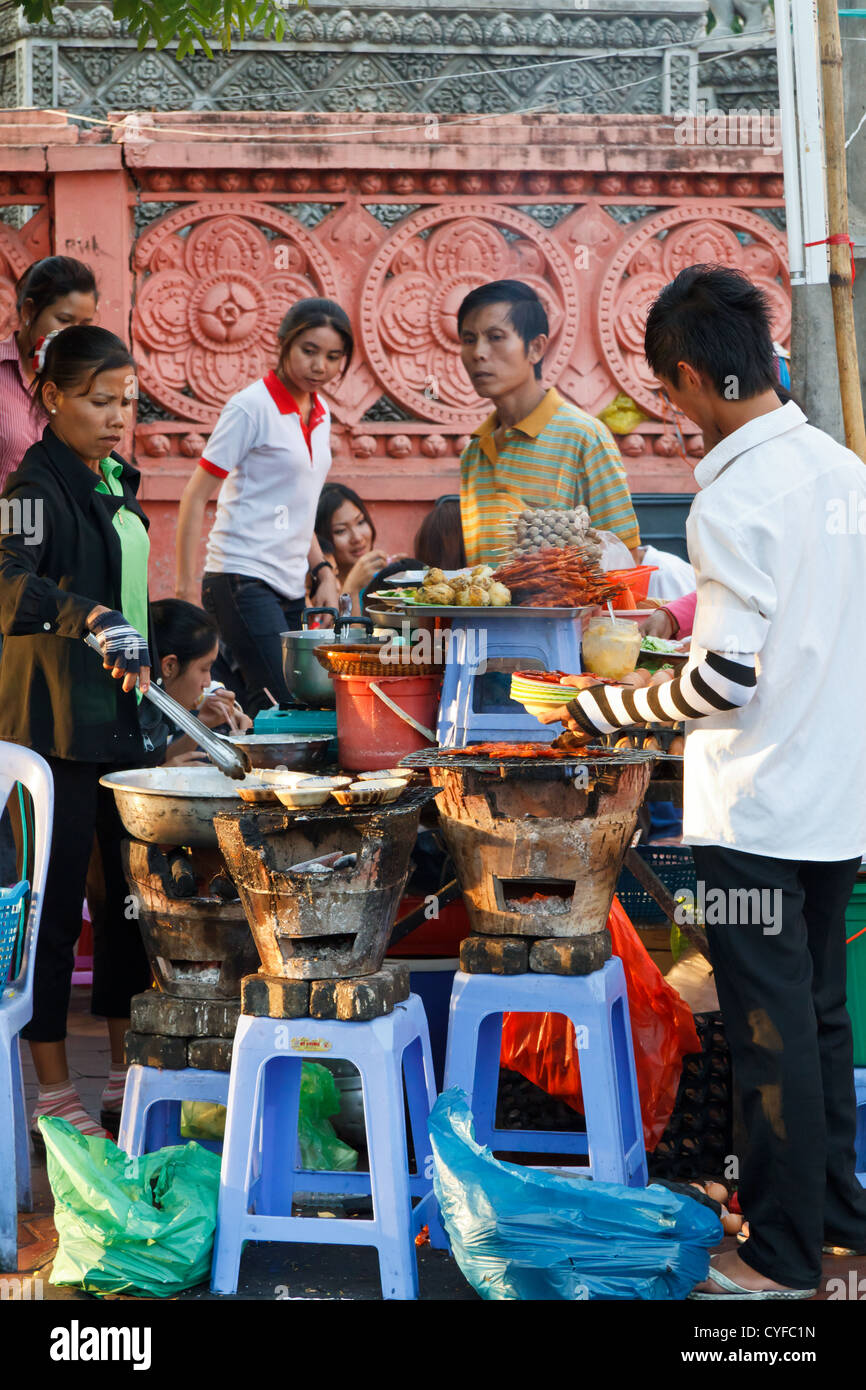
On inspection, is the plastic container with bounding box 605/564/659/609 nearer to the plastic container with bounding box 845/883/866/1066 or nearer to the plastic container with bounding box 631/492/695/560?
the plastic container with bounding box 845/883/866/1066

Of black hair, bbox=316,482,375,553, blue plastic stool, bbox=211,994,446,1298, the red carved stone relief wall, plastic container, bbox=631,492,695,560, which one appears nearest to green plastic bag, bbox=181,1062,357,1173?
blue plastic stool, bbox=211,994,446,1298

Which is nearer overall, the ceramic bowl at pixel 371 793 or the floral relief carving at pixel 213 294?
the ceramic bowl at pixel 371 793

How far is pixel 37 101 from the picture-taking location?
10.3m

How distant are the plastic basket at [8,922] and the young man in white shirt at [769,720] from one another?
1560 millimetres

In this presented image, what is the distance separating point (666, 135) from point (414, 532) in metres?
2.62

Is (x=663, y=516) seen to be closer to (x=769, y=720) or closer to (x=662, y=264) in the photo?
(x=662, y=264)

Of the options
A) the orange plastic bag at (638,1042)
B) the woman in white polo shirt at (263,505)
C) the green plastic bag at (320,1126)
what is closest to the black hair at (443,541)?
the woman in white polo shirt at (263,505)

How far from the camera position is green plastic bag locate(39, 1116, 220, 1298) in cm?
311

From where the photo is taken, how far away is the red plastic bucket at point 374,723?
3.86 meters

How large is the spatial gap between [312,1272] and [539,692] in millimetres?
1416

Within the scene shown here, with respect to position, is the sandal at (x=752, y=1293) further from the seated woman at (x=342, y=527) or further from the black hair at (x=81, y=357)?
the seated woman at (x=342, y=527)

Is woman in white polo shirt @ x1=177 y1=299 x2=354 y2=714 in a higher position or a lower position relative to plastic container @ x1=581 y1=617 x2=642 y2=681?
higher

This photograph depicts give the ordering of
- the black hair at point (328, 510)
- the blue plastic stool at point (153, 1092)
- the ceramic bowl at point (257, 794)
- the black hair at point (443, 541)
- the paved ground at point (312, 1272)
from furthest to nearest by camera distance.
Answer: the black hair at point (328, 510), the black hair at point (443, 541), the blue plastic stool at point (153, 1092), the ceramic bowl at point (257, 794), the paved ground at point (312, 1272)
